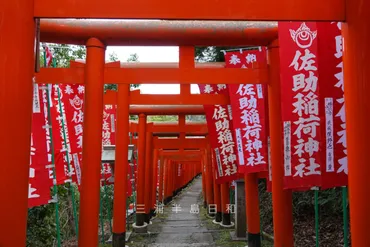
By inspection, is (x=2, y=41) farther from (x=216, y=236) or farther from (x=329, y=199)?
(x=216, y=236)

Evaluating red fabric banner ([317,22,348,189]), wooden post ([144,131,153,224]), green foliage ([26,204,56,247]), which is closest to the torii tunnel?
red fabric banner ([317,22,348,189])

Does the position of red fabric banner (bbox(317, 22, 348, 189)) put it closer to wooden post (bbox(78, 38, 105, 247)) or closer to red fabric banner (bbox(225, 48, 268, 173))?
red fabric banner (bbox(225, 48, 268, 173))

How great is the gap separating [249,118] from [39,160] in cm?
358

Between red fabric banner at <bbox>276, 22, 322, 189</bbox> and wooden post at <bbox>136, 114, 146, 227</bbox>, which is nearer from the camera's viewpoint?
red fabric banner at <bbox>276, 22, 322, 189</bbox>

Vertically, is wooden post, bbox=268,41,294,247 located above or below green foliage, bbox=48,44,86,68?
below

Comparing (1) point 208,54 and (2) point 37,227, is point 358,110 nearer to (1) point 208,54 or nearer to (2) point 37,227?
(2) point 37,227

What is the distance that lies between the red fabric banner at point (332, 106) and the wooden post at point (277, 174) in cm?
132

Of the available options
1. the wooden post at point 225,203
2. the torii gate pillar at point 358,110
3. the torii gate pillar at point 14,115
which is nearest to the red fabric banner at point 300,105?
the torii gate pillar at point 358,110

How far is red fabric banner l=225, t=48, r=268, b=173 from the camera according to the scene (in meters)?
6.40

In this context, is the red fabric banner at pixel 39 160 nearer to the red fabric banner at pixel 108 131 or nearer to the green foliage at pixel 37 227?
the green foliage at pixel 37 227

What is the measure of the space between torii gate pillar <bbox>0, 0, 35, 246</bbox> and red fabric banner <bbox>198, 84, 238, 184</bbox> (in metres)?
5.89

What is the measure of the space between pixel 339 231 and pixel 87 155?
5.51 metres

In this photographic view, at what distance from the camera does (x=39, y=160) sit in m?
4.60

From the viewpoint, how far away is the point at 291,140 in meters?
4.11
